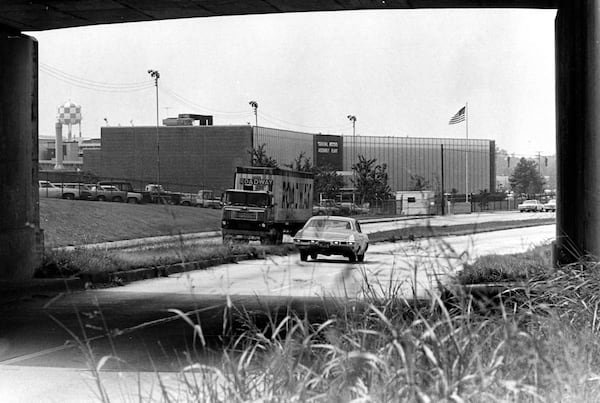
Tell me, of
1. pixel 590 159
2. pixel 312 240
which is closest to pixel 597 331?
pixel 590 159

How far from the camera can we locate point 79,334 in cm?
1216

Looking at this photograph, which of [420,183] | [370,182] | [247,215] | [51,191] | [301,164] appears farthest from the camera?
[301,164]

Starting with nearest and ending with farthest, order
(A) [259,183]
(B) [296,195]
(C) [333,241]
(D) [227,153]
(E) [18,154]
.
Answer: (E) [18,154]
(C) [333,241]
(A) [259,183]
(B) [296,195]
(D) [227,153]

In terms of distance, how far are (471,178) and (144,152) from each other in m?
31.3

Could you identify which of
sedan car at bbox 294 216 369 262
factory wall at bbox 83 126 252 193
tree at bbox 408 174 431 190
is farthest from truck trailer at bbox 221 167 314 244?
factory wall at bbox 83 126 252 193

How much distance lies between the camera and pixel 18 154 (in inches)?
700

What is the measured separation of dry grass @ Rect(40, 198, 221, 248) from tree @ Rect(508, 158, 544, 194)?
7325 cm

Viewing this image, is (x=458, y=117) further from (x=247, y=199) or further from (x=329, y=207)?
(x=329, y=207)

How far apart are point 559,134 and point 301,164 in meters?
63.9

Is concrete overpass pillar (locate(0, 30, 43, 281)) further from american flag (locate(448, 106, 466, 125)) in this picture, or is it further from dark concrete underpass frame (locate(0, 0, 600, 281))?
american flag (locate(448, 106, 466, 125))

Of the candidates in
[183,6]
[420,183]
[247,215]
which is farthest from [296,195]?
[420,183]

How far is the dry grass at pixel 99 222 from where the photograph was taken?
125 feet

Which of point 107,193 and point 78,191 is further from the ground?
point 78,191

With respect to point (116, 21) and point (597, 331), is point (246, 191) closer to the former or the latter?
point (116, 21)
